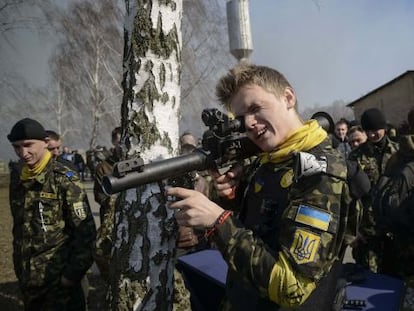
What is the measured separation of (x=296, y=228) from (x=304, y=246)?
7 centimetres

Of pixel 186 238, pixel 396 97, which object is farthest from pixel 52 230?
pixel 396 97

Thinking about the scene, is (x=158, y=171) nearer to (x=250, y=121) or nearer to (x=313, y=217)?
(x=250, y=121)

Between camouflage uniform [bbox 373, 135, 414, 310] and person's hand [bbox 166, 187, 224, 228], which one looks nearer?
person's hand [bbox 166, 187, 224, 228]

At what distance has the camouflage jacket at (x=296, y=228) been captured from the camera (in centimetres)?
140

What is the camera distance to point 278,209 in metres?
1.59

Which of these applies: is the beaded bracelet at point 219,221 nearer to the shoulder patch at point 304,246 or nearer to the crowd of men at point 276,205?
the crowd of men at point 276,205

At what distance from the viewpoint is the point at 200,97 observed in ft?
71.7

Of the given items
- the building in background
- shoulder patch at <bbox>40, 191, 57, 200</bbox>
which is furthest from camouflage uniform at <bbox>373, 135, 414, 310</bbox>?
the building in background

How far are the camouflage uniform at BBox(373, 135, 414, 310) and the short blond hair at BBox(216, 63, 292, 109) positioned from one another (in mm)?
1716

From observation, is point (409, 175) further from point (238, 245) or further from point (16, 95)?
point (16, 95)

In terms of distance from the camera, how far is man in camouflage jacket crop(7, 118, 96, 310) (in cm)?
318

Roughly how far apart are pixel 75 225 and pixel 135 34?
1792mm

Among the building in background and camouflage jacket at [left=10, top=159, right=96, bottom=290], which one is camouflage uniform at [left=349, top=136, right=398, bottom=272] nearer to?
camouflage jacket at [left=10, top=159, right=96, bottom=290]

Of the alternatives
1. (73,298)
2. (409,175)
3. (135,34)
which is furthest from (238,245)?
(73,298)
